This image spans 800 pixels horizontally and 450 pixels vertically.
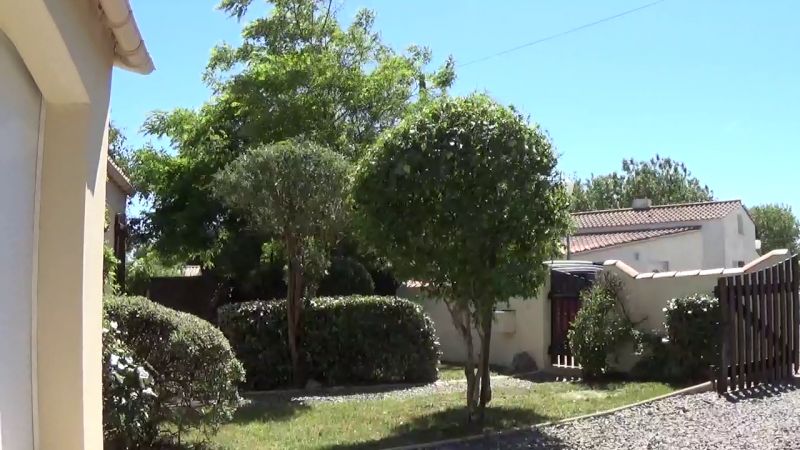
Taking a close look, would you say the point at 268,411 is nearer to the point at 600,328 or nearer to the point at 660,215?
the point at 600,328

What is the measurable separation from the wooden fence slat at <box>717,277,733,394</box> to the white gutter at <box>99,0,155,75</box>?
8.18 metres

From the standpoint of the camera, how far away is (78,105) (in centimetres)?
591

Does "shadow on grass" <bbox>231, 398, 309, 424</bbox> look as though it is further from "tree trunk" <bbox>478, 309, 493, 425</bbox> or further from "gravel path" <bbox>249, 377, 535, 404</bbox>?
"tree trunk" <bbox>478, 309, 493, 425</bbox>

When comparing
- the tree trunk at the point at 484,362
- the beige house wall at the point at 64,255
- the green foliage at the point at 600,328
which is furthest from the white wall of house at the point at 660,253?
the beige house wall at the point at 64,255

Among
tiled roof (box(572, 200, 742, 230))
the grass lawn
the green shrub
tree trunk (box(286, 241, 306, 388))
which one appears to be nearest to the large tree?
tree trunk (box(286, 241, 306, 388))

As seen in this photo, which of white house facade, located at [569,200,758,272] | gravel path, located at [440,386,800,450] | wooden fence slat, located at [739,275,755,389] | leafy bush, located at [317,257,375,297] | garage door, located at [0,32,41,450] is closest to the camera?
garage door, located at [0,32,41,450]

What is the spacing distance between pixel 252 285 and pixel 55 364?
→ 13.6m

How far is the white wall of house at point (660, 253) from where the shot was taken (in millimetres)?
32281

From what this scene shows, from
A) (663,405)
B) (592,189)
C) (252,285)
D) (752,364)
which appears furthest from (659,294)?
(592,189)

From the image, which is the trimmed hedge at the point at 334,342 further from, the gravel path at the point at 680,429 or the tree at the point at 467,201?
the gravel path at the point at 680,429

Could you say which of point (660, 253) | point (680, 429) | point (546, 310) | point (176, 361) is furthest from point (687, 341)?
point (660, 253)

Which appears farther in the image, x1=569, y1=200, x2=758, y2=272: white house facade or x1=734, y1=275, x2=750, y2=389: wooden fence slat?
x1=569, y1=200, x2=758, y2=272: white house facade

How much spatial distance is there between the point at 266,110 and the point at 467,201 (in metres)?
11.3

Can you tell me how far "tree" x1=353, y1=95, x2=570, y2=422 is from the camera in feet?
29.3
